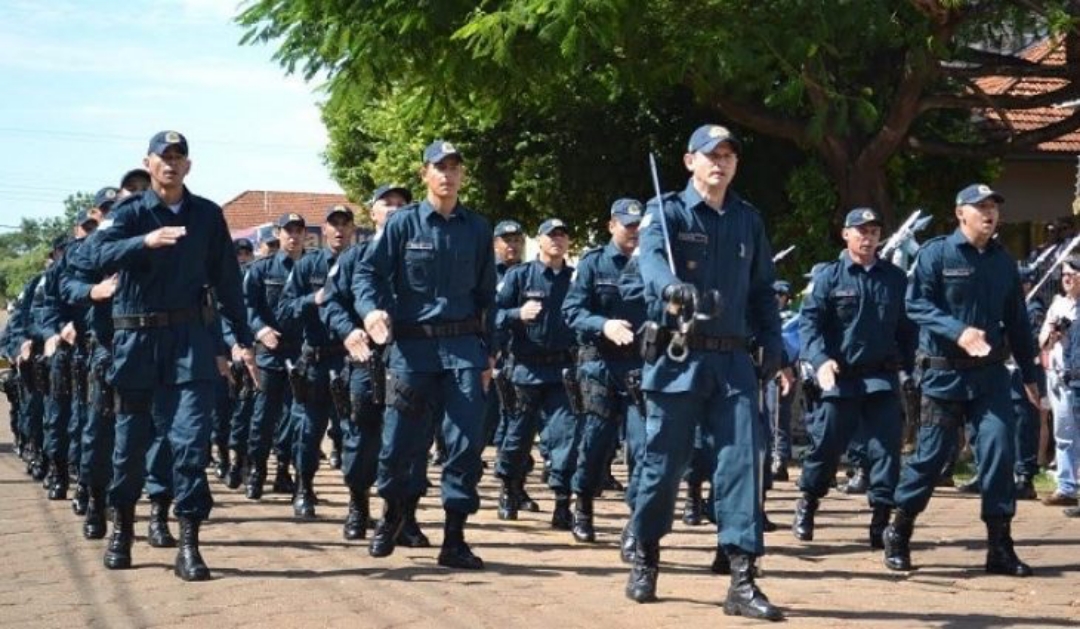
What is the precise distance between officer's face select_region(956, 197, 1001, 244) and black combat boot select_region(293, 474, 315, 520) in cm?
506

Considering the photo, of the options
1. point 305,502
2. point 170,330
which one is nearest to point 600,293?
point 305,502

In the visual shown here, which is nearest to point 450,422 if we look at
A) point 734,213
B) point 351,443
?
point 351,443

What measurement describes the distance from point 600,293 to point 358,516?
2.02 metres

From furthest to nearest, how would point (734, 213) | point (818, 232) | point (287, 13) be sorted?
point (818, 232), point (287, 13), point (734, 213)

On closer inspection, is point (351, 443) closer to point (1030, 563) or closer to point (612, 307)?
point (612, 307)

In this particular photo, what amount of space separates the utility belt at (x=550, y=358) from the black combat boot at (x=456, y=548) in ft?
9.04

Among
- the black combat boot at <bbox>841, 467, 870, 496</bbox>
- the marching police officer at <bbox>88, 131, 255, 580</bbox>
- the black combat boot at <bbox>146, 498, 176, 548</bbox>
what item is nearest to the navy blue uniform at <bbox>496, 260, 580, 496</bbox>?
the black combat boot at <bbox>146, 498, 176, 548</bbox>

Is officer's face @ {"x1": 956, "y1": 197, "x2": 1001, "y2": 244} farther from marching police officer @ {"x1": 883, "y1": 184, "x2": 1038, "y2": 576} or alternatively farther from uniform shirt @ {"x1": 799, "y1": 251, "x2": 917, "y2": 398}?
uniform shirt @ {"x1": 799, "y1": 251, "x2": 917, "y2": 398}

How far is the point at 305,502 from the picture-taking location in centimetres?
1238

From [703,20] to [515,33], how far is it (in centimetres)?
209

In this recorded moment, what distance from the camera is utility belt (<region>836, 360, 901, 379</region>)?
10547 millimetres

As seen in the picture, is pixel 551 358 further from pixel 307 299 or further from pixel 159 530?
pixel 159 530

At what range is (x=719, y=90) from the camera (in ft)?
59.0

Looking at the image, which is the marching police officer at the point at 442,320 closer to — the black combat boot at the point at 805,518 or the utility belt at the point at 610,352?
the utility belt at the point at 610,352
